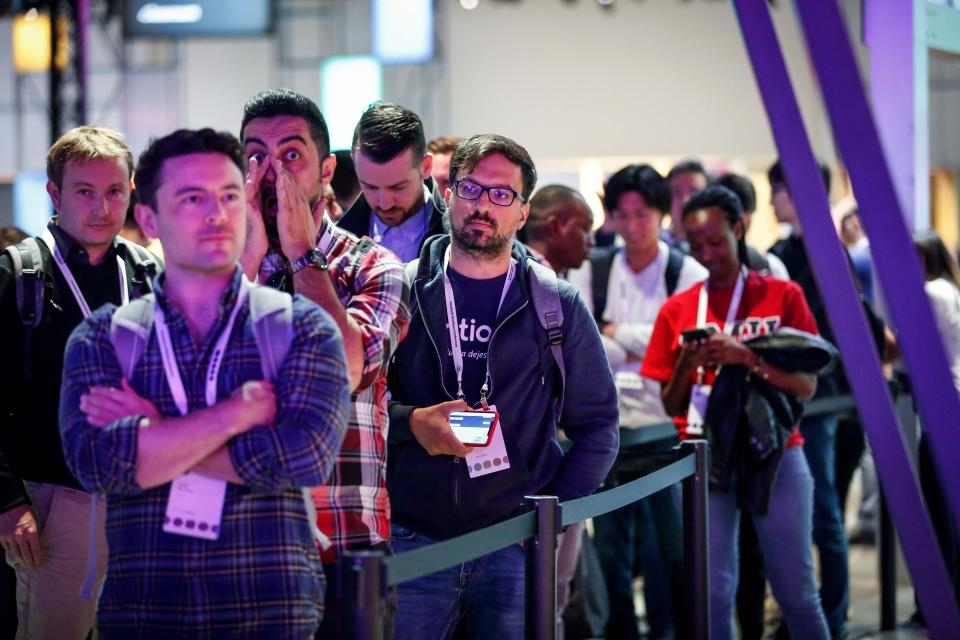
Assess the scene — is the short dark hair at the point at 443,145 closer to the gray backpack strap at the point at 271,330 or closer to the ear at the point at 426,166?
the ear at the point at 426,166

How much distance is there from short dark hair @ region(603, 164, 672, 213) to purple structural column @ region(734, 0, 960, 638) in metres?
1.74

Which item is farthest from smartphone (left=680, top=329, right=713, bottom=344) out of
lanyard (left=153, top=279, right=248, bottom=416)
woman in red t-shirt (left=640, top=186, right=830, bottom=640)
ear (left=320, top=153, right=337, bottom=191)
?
lanyard (left=153, top=279, right=248, bottom=416)

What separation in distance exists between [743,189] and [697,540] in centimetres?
271

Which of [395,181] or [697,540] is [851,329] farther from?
[395,181]

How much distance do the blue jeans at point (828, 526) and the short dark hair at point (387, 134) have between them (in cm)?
242

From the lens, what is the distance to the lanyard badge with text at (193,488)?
7.30 feet

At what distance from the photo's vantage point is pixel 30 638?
328cm

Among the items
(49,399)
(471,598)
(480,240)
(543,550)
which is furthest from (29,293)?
(543,550)

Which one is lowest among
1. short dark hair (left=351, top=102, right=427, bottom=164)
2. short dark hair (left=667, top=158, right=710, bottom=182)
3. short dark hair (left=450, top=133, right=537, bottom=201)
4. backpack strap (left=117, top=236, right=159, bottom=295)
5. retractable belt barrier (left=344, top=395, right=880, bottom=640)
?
retractable belt barrier (left=344, top=395, right=880, bottom=640)

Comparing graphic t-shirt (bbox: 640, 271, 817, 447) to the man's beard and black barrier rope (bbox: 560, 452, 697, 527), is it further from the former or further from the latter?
the man's beard

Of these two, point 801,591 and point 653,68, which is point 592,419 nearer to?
point 801,591

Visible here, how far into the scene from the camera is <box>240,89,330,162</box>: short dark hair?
9.34 ft

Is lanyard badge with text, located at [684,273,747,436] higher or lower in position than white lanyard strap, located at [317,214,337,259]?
lower

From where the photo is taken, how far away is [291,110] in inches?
112
